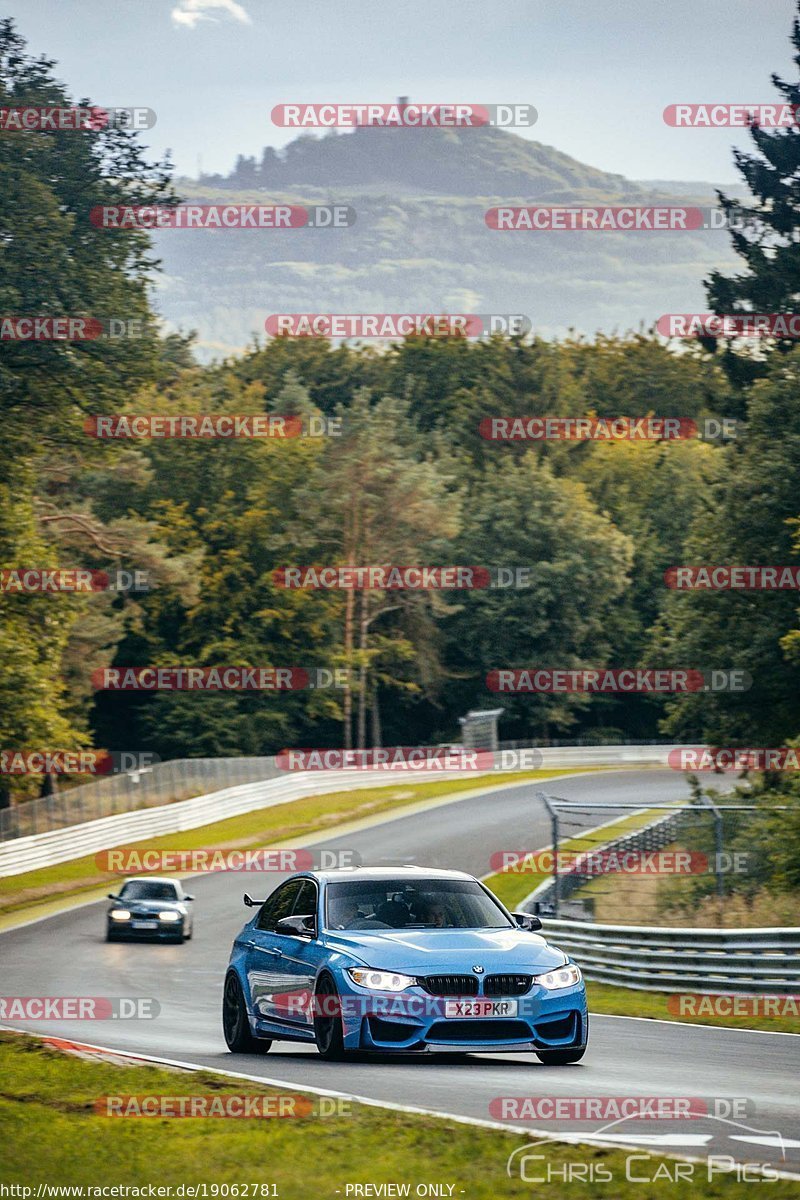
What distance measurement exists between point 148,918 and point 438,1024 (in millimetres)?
20972

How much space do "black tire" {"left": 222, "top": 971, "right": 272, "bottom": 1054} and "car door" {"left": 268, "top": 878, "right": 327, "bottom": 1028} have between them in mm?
746

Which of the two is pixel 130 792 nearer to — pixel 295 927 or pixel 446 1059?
pixel 295 927

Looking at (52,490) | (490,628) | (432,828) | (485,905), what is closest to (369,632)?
(490,628)

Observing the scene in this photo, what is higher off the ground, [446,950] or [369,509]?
[369,509]

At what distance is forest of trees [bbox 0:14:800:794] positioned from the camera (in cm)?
3872

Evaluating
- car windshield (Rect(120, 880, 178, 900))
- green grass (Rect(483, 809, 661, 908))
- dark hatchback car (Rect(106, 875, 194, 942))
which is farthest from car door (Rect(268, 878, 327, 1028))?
green grass (Rect(483, 809, 661, 908))

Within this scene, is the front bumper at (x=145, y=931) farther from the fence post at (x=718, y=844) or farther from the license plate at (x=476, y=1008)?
the license plate at (x=476, y=1008)

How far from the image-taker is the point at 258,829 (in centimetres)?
5241

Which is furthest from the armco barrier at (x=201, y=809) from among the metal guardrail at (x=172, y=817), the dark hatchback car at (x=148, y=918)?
the dark hatchback car at (x=148, y=918)

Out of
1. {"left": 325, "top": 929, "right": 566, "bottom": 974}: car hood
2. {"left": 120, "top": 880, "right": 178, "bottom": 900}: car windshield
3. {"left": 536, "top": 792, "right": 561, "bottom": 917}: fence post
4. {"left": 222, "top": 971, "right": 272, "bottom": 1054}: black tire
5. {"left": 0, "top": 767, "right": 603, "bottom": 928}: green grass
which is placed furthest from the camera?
{"left": 0, "top": 767, "right": 603, "bottom": 928}: green grass

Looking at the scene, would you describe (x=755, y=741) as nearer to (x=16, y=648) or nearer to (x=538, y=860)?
(x=538, y=860)

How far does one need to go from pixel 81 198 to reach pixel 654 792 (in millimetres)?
27428

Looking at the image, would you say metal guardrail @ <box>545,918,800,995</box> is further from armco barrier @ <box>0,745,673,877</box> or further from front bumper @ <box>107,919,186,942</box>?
armco barrier @ <box>0,745,673,877</box>

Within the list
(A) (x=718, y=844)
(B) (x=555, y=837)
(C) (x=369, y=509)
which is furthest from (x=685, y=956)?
(C) (x=369, y=509)
